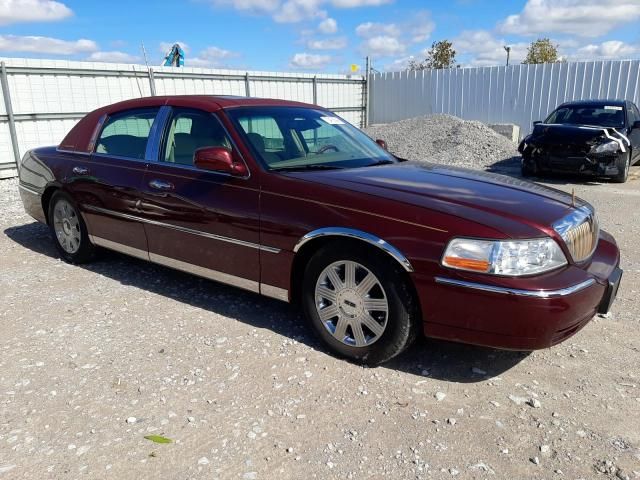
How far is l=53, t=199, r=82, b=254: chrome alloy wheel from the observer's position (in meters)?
5.32

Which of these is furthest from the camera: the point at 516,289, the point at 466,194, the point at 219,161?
the point at 219,161

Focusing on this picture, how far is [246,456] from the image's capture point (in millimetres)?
2551

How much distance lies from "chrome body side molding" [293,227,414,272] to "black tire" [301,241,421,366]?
84mm

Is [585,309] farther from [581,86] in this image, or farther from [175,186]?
[581,86]

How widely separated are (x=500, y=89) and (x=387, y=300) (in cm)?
A: 1668

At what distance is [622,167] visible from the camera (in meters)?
10.2

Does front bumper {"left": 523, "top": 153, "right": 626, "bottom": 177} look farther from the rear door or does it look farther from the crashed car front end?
the rear door

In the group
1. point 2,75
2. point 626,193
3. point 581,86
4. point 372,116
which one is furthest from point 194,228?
point 372,116

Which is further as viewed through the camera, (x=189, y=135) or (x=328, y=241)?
(x=189, y=135)

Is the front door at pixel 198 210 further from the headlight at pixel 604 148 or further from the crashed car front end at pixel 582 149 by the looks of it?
the headlight at pixel 604 148

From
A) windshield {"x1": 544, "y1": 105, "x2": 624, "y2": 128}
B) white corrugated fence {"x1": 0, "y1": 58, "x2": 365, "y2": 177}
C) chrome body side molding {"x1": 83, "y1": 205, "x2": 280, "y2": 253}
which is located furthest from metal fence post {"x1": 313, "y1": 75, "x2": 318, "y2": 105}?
chrome body side molding {"x1": 83, "y1": 205, "x2": 280, "y2": 253}

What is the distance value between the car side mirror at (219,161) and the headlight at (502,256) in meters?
1.60

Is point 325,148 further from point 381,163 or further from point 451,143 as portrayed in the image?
point 451,143

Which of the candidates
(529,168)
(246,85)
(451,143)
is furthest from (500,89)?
(246,85)
